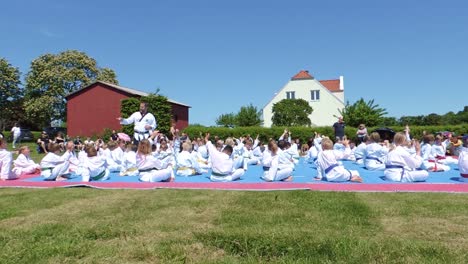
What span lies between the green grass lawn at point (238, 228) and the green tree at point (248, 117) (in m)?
43.7

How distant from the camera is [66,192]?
799cm

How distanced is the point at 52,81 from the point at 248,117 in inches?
941

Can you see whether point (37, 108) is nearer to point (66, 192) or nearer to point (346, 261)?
point (66, 192)

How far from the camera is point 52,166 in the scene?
35.6ft

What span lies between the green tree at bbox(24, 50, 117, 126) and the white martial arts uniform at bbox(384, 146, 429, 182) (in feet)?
139

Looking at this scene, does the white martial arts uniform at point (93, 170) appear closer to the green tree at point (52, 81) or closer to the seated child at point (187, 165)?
the seated child at point (187, 165)

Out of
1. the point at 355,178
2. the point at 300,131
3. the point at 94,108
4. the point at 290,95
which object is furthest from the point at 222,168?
the point at 290,95

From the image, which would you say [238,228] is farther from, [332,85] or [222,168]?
[332,85]

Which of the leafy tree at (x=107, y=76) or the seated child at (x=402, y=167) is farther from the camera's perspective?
the leafy tree at (x=107, y=76)

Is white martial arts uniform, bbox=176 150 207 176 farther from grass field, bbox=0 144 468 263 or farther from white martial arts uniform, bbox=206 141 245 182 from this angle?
grass field, bbox=0 144 468 263

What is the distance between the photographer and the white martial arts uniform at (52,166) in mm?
10688

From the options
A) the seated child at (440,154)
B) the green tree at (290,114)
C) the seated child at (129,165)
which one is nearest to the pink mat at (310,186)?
the seated child at (129,165)

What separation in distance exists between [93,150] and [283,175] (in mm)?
5315

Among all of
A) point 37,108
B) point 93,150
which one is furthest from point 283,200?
point 37,108
